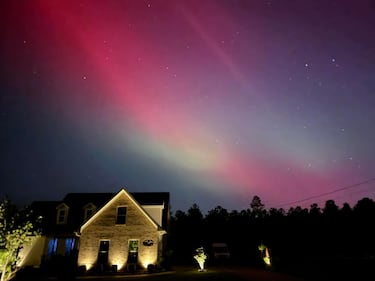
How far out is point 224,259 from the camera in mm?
46562

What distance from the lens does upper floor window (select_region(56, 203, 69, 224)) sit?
110 ft

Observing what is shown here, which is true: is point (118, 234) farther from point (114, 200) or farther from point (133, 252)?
point (114, 200)

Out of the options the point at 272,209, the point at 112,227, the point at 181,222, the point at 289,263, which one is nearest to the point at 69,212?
the point at 112,227

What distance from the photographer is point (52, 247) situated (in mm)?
31516

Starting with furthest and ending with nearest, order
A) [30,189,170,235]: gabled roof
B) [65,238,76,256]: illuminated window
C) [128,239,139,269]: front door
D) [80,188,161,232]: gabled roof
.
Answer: [30,189,170,235]: gabled roof, [65,238,76,256]: illuminated window, [80,188,161,232]: gabled roof, [128,239,139,269]: front door

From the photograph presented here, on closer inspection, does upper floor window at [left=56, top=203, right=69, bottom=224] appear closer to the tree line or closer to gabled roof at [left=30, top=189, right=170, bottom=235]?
gabled roof at [left=30, top=189, right=170, bottom=235]

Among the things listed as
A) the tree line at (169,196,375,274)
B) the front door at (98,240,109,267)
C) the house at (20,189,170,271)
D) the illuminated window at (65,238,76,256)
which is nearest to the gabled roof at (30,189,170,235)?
the house at (20,189,170,271)

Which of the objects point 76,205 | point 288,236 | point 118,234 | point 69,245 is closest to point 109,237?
point 118,234

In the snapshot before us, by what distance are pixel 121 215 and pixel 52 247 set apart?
8.47m

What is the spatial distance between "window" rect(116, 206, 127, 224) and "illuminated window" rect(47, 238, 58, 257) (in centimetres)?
765

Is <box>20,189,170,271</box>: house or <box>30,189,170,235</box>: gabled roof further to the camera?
<box>30,189,170,235</box>: gabled roof

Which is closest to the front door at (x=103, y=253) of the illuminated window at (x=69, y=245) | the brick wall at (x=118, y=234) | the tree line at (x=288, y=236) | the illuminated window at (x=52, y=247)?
the brick wall at (x=118, y=234)

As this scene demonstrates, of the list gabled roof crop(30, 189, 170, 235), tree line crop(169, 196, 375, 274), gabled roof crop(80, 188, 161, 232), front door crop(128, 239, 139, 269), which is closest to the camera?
front door crop(128, 239, 139, 269)

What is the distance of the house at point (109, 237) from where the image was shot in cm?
2838
